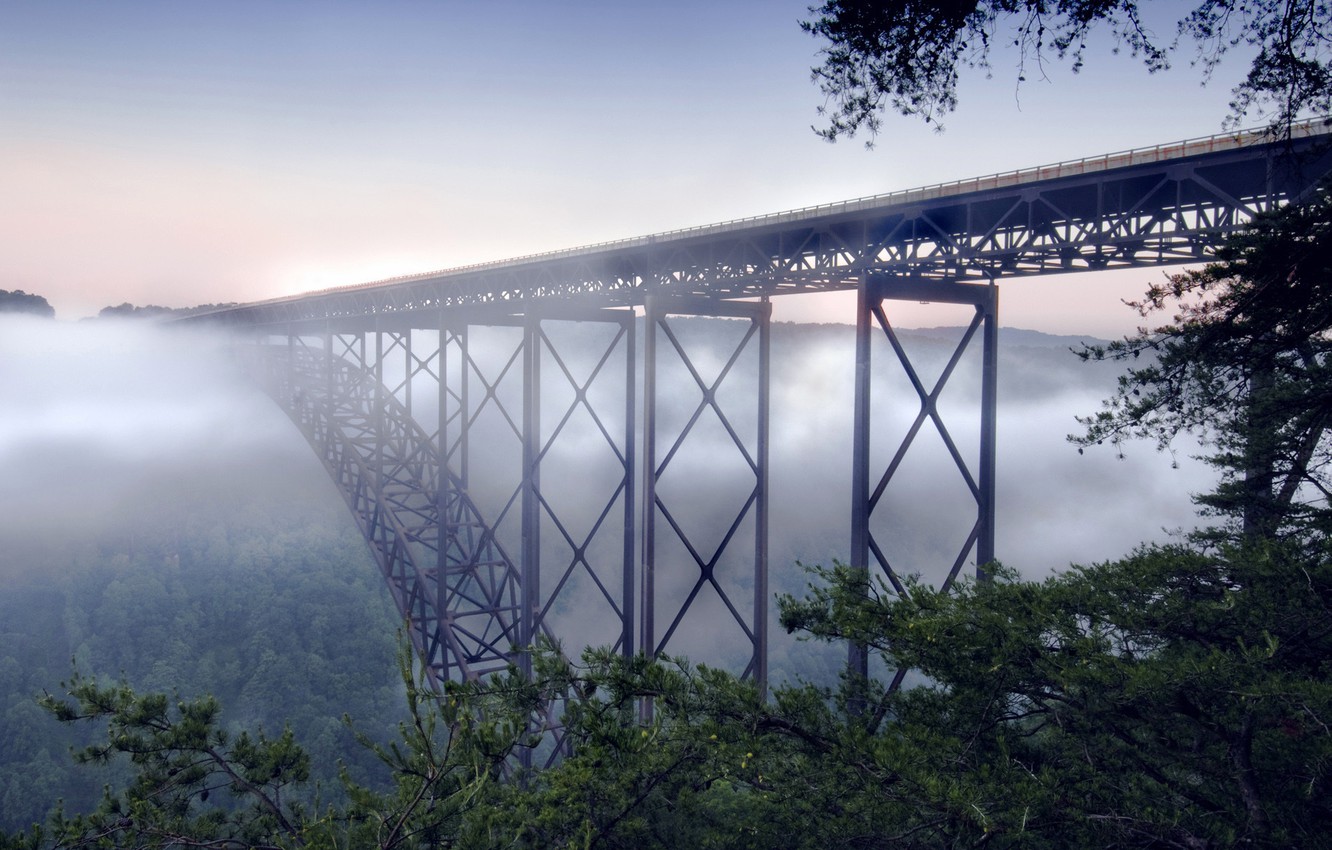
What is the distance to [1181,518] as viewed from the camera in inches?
3440

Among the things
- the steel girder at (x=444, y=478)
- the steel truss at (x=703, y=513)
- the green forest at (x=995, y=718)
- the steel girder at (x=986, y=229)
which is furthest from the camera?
the steel girder at (x=444, y=478)

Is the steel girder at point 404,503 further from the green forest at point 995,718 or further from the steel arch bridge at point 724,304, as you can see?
the green forest at point 995,718

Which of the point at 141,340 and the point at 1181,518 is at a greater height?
the point at 141,340

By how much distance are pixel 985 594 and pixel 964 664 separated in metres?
0.79

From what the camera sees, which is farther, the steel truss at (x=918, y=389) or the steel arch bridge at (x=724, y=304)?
the steel truss at (x=918, y=389)

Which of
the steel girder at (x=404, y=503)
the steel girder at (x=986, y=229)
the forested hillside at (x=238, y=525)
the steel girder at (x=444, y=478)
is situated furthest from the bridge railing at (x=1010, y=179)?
the steel girder at (x=404, y=503)

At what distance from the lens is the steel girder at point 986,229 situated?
6.82m

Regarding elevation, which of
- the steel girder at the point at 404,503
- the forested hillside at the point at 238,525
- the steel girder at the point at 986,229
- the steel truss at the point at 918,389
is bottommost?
the forested hillside at the point at 238,525

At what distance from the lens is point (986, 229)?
9.02 m

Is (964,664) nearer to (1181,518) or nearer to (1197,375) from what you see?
(1197,375)

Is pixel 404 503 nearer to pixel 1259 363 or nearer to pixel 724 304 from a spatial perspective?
pixel 724 304

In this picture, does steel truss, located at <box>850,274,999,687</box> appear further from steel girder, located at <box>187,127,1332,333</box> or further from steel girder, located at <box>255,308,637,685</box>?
steel girder, located at <box>255,308,637,685</box>

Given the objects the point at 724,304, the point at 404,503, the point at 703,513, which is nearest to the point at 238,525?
the point at 404,503

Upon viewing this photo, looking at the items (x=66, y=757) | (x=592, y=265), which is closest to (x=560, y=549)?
(x=66, y=757)
